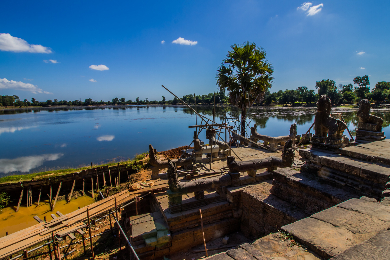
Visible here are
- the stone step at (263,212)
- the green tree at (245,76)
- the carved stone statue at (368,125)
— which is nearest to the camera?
the stone step at (263,212)

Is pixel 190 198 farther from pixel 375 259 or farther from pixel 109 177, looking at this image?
pixel 109 177

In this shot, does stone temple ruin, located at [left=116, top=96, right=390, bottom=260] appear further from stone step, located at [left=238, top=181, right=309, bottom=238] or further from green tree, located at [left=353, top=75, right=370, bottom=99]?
green tree, located at [left=353, top=75, right=370, bottom=99]

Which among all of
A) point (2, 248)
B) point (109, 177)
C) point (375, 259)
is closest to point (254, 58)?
point (109, 177)

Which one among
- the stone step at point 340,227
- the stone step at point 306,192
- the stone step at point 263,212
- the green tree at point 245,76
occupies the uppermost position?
the green tree at point 245,76

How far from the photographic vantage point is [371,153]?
192 inches

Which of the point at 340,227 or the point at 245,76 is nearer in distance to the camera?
the point at 340,227

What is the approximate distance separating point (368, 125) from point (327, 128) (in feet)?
12.0

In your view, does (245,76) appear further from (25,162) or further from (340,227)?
(25,162)

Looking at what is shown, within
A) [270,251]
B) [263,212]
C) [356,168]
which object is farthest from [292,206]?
[270,251]

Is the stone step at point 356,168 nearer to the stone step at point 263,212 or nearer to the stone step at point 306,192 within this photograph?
the stone step at point 306,192

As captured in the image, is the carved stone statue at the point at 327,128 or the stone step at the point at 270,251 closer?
the stone step at the point at 270,251

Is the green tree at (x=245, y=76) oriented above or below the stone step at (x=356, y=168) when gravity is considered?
above

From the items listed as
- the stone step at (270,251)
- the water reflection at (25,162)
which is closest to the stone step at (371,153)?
the stone step at (270,251)

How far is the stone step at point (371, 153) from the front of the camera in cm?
453
